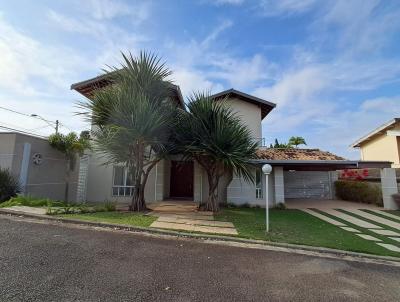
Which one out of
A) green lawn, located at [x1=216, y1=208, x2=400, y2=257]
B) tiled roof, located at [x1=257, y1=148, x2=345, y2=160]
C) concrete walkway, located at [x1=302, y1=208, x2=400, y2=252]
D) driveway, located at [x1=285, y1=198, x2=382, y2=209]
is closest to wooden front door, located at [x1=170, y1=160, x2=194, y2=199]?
tiled roof, located at [x1=257, y1=148, x2=345, y2=160]

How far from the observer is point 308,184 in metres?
20.1

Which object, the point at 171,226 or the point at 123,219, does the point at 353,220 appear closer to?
the point at 171,226

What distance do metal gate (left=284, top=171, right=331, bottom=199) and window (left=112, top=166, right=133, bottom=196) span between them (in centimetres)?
1238

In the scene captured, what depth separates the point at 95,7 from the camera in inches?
332

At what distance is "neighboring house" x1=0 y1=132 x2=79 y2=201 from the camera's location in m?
10.4

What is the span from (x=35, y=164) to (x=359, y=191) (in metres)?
19.1

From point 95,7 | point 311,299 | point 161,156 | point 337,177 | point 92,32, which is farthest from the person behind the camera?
point 337,177

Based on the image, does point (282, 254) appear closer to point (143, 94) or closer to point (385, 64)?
point (143, 94)

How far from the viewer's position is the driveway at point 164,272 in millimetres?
3689

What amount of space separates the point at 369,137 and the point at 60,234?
2387cm

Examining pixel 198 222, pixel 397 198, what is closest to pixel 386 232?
pixel 198 222

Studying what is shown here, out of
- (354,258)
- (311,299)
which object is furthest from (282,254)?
(311,299)

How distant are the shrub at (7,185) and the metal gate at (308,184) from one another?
17.4 m

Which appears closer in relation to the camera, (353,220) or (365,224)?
(365,224)
